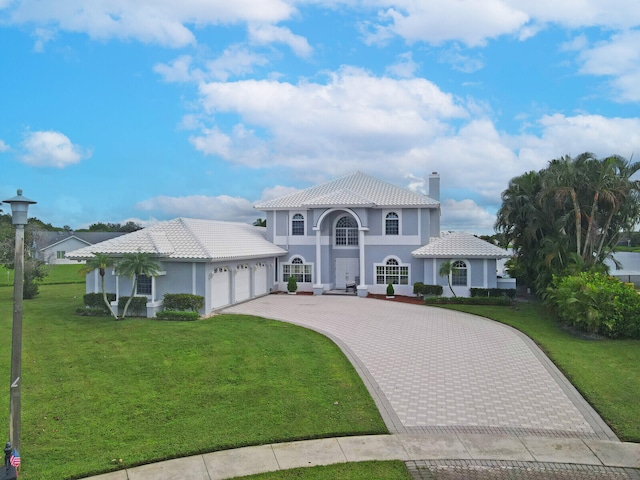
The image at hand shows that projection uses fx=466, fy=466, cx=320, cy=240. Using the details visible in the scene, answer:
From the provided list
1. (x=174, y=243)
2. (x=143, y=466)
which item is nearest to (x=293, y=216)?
(x=174, y=243)

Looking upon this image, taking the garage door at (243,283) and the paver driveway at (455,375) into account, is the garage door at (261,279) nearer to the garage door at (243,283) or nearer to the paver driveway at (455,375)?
the garage door at (243,283)

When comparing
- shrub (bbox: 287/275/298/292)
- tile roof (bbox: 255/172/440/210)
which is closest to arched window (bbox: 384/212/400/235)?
tile roof (bbox: 255/172/440/210)

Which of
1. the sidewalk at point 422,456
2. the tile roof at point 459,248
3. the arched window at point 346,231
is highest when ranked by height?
the arched window at point 346,231

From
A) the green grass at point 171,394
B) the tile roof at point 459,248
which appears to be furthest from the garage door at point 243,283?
the tile roof at point 459,248

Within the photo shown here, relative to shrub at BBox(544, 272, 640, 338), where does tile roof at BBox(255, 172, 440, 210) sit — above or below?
above

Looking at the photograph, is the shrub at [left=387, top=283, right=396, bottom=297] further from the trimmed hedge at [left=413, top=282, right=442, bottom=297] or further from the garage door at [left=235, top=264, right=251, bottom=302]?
the garage door at [left=235, top=264, right=251, bottom=302]

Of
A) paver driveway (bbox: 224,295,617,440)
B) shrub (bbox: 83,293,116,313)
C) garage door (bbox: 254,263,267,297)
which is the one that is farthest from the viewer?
garage door (bbox: 254,263,267,297)

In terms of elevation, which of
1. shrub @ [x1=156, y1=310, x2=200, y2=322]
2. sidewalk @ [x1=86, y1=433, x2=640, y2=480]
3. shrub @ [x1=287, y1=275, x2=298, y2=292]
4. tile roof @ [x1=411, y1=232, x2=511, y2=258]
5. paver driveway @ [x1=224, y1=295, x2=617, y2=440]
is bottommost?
sidewalk @ [x1=86, y1=433, x2=640, y2=480]
